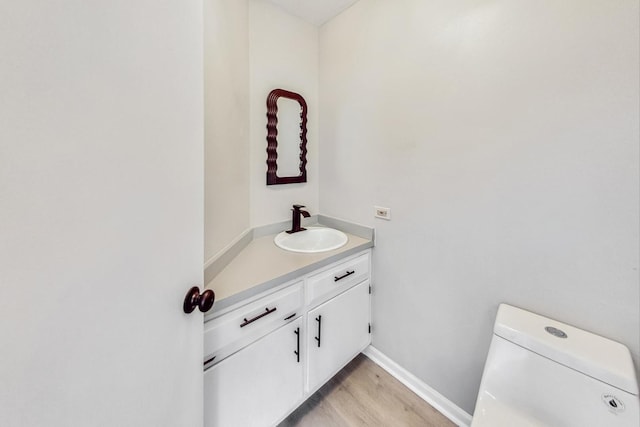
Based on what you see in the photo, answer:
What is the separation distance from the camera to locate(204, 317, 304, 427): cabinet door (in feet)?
3.19

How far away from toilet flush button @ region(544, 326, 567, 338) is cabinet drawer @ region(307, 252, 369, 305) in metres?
0.91

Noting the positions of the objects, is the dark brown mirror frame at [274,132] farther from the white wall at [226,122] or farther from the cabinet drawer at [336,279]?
the cabinet drawer at [336,279]

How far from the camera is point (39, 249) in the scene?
0.34 metres

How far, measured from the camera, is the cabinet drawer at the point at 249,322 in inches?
36.7

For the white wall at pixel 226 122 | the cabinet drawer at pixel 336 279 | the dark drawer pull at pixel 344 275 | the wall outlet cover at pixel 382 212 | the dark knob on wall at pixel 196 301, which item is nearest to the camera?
the dark knob on wall at pixel 196 301

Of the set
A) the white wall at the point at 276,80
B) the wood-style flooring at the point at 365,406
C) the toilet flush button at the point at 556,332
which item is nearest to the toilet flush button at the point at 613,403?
the toilet flush button at the point at 556,332

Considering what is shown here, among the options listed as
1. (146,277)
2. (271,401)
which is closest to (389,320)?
(271,401)

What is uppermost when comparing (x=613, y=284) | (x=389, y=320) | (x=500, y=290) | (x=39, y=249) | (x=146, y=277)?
(x=39, y=249)

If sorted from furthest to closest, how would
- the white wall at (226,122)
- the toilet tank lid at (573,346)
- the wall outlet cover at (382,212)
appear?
the wall outlet cover at (382,212)
the white wall at (226,122)
the toilet tank lid at (573,346)

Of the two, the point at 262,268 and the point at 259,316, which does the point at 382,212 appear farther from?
the point at 259,316

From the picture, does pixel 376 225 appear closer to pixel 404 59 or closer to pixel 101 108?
pixel 404 59

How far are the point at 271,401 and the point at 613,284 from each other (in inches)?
57.9

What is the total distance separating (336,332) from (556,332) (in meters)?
1.01

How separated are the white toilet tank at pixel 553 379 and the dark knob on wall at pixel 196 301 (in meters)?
1.00
